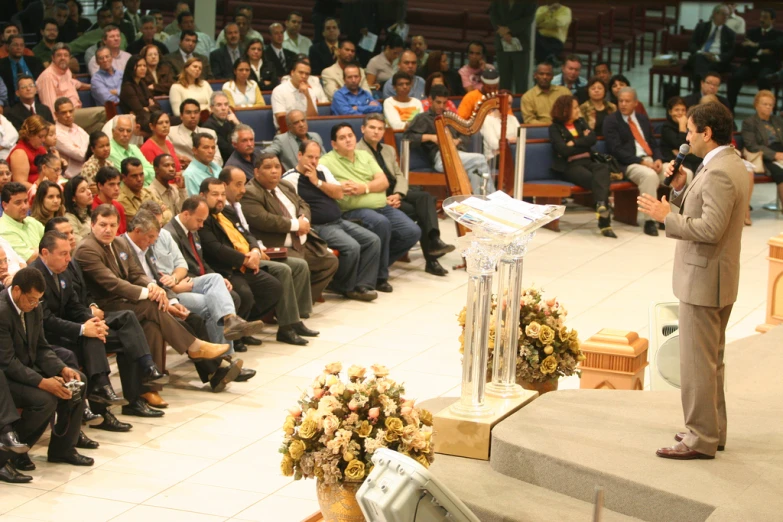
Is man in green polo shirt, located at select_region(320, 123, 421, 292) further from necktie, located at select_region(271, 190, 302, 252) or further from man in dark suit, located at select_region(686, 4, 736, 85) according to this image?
man in dark suit, located at select_region(686, 4, 736, 85)

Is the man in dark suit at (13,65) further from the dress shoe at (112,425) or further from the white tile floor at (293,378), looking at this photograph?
the dress shoe at (112,425)

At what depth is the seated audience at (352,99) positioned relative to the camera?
33.7 feet

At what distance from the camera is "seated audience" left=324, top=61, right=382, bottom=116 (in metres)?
10.3

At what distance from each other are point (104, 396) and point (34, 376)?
0.56 meters

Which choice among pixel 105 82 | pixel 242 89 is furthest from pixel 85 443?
pixel 242 89

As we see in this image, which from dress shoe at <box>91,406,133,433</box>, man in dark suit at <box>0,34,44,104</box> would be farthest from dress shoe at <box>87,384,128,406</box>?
man in dark suit at <box>0,34,44,104</box>

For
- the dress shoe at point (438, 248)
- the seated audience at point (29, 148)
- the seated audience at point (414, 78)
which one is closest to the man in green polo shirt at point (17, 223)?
the seated audience at point (29, 148)

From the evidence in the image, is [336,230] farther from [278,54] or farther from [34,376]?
[278,54]

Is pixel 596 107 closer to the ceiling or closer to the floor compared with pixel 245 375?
closer to the ceiling

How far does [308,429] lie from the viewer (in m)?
3.88

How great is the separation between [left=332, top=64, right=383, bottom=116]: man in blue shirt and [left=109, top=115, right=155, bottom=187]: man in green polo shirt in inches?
105

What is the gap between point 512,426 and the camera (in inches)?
170

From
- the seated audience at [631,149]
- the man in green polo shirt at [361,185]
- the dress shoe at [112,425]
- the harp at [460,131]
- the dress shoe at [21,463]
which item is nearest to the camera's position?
the dress shoe at [21,463]

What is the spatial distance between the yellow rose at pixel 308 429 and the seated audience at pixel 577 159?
633 cm
